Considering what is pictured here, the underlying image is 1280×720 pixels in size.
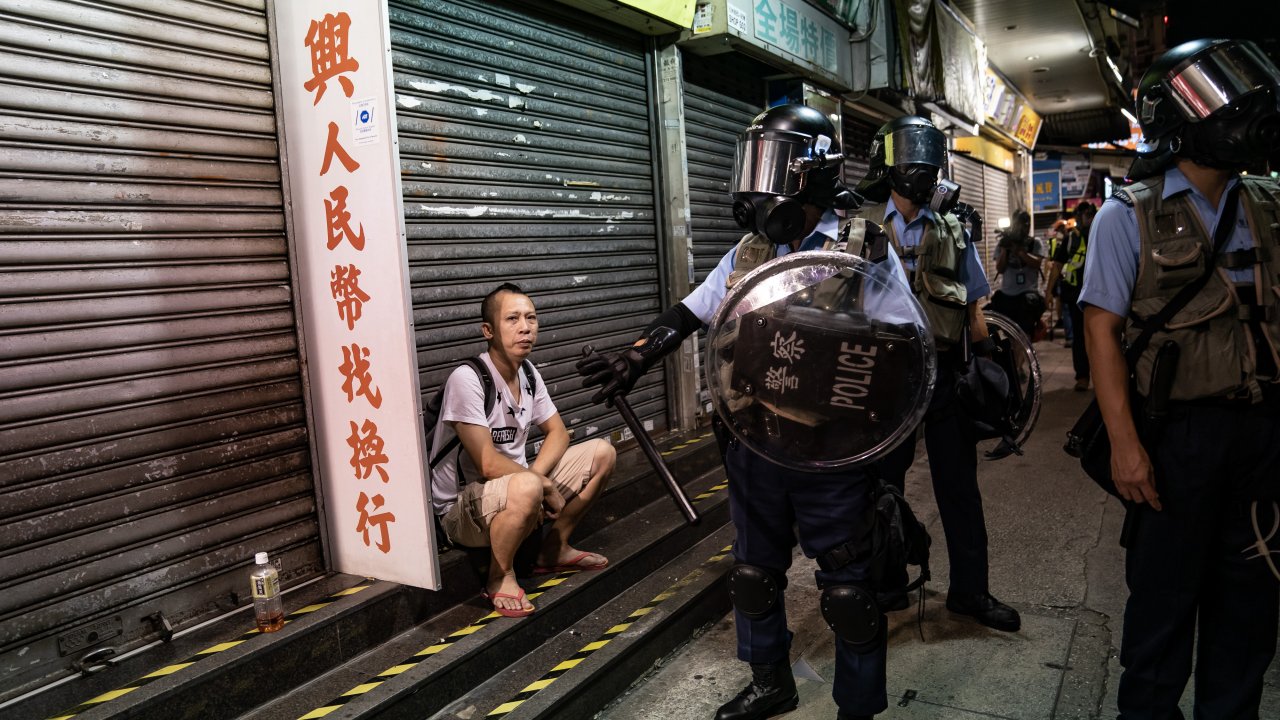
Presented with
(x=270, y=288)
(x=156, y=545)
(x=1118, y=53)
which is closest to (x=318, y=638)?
(x=156, y=545)

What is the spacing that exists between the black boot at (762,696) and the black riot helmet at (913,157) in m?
2.28

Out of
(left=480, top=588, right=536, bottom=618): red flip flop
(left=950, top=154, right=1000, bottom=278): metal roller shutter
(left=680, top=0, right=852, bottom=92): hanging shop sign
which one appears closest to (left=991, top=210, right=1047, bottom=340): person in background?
(left=680, top=0, right=852, bottom=92): hanging shop sign

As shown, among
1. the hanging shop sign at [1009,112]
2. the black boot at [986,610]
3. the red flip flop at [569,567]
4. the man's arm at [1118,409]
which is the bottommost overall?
the black boot at [986,610]

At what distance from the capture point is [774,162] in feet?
10.1

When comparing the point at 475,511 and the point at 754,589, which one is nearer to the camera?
the point at 754,589

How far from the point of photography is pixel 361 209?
12.3ft

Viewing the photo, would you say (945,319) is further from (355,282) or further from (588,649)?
(355,282)

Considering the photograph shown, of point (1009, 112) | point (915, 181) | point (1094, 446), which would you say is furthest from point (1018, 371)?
point (1009, 112)

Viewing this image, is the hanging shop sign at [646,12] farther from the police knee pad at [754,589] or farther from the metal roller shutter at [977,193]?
the metal roller shutter at [977,193]

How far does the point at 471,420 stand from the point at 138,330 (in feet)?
4.81

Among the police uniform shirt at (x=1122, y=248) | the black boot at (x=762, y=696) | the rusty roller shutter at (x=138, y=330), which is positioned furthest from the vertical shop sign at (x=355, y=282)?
the police uniform shirt at (x=1122, y=248)

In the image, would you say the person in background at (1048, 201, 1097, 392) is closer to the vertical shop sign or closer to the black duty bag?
the black duty bag

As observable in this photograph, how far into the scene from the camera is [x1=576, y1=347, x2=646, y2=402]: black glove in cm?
310

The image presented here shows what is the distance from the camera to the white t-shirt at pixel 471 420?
4.24 metres
